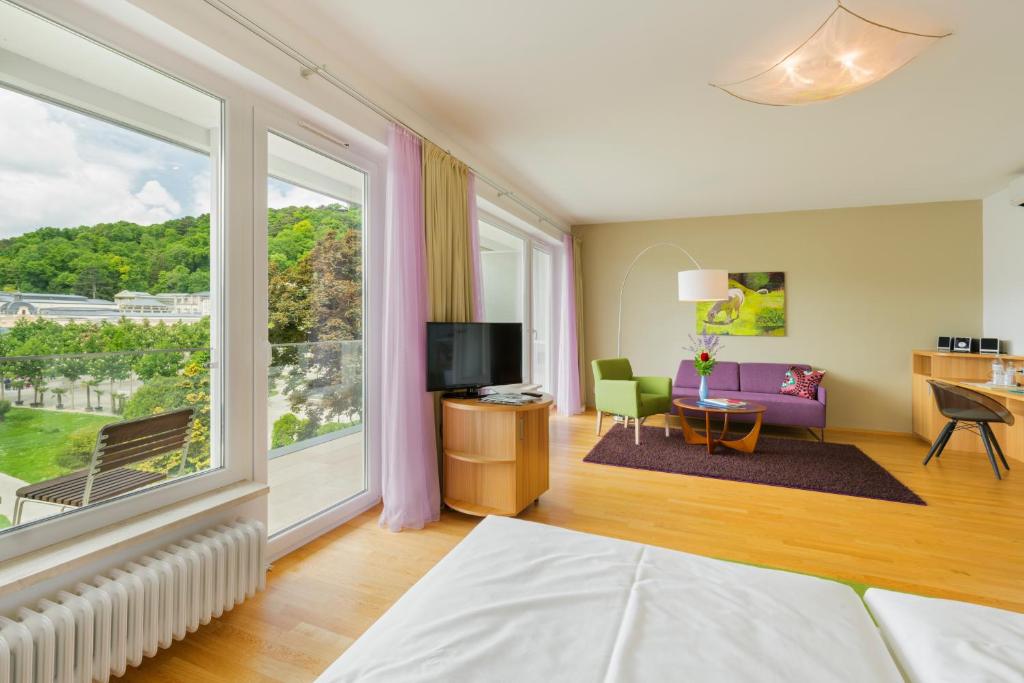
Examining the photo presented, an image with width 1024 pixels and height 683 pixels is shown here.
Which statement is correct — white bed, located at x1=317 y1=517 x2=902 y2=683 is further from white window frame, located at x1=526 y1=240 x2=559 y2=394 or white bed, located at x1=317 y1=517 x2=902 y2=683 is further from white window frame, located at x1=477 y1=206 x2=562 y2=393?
white window frame, located at x1=526 y1=240 x2=559 y2=394

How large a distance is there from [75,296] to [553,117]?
2.88 m

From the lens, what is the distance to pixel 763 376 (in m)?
6.05

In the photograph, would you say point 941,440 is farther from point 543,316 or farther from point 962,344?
point 543,316

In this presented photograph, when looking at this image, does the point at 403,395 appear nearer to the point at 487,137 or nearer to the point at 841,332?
the point at 487,137

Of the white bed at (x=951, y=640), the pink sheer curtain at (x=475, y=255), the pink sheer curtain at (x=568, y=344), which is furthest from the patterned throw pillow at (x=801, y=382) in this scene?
the white bed at (x=951, y=640)

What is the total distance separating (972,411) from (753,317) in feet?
8.27

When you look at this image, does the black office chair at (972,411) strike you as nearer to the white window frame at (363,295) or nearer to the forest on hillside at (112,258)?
the white window frame at (363,295)

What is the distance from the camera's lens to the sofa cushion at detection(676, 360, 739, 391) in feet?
20.2

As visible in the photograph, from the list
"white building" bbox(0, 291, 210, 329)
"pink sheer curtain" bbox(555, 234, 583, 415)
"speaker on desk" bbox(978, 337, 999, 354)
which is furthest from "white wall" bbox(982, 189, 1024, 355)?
"white building" bbox(0, 291, 210, 329)

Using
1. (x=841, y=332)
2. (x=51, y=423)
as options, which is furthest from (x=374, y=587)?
(x=841, y=332)

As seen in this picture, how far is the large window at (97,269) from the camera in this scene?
159 cm

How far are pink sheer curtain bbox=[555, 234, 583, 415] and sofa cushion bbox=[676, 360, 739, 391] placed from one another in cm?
138

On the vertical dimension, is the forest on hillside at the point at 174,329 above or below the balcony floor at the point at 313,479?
above

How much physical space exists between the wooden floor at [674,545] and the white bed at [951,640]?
156 cm
